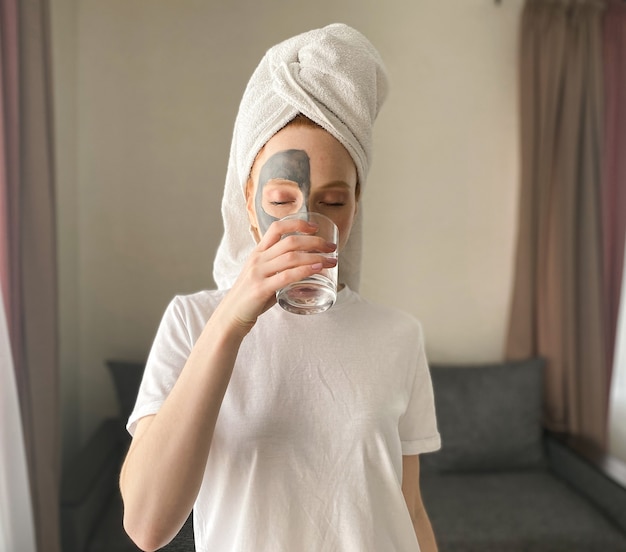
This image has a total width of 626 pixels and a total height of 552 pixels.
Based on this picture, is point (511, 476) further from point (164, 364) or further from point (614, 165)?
point (164, 364)

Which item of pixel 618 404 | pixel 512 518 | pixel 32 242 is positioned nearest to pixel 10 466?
pixel 32 242

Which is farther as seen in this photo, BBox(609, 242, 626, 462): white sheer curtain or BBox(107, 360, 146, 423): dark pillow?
BBox(609, 242, 626, 462): white sheer curtain

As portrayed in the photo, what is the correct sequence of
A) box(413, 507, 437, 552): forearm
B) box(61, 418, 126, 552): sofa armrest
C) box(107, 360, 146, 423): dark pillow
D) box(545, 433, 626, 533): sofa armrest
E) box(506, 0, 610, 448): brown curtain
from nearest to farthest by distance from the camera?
1. box(413, 507, 437, 552): forearm
2. box(61, 418, 126, 552): sofa armrest
3. box(107, 360, 146, 423): dark pillow
4. box(545, 433, 626, 533): sofa armrest
5. box(506, 0, 610, 448): brown curtain

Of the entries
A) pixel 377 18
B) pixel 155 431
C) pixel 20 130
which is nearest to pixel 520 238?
pixel 377 18

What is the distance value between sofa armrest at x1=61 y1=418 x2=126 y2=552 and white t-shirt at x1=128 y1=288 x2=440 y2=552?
863mm

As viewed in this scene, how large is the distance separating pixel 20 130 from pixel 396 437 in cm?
101

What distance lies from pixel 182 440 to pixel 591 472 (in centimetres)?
160

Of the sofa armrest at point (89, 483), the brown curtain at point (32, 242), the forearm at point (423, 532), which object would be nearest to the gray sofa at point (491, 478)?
the sofa armrest at point (89, 483)

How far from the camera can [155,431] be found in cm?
44

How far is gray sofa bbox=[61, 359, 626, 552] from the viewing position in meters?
1.37

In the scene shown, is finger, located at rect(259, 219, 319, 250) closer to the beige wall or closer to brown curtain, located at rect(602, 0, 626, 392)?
the beige wall

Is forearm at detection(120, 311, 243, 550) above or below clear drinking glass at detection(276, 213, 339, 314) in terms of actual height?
below

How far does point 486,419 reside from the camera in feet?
5.94

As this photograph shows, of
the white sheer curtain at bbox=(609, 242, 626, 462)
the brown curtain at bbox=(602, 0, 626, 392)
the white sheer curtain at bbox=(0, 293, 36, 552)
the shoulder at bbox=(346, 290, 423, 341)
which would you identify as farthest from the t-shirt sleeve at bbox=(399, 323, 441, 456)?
the white sheer curtain at bbox=(609, 242, 626, 462)
